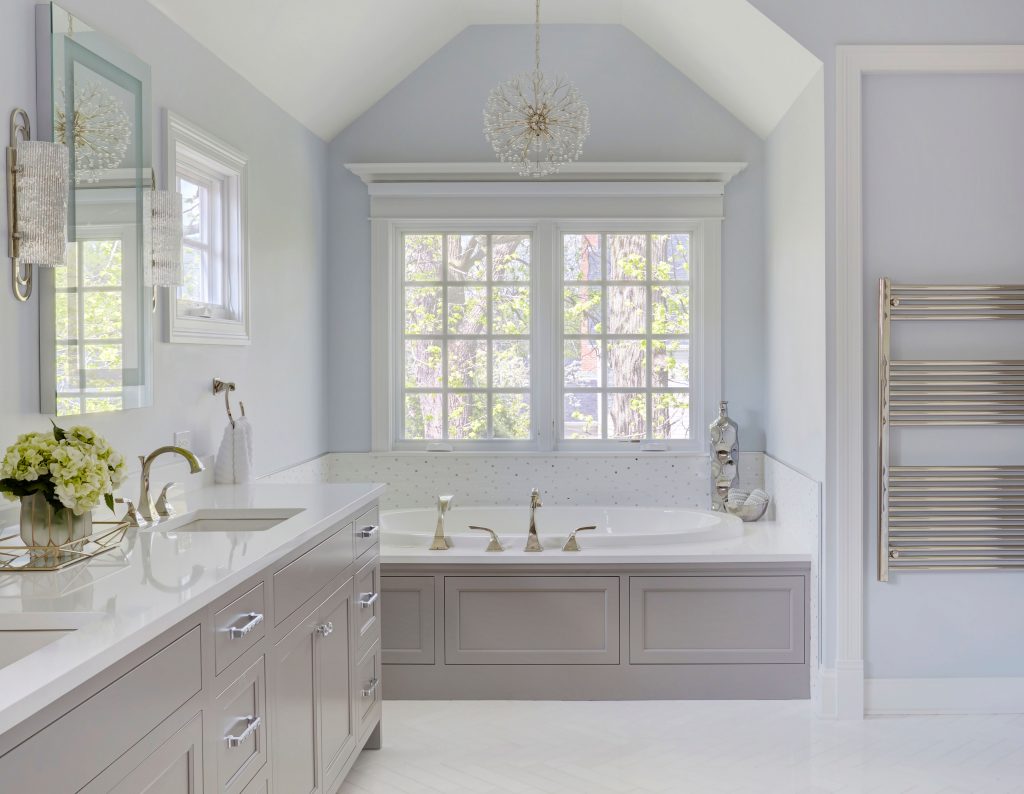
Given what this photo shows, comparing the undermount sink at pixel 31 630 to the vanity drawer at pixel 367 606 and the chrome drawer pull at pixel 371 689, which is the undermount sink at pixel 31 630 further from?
the chrome drawer pull at pixel 371 689

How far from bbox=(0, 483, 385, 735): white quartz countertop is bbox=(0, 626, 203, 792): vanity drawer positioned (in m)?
0.05

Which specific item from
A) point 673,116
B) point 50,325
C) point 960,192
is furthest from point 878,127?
point 50,325

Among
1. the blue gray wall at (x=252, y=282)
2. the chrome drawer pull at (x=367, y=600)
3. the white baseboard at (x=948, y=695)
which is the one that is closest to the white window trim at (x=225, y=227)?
the blue gray wall at (x=252, y=282)

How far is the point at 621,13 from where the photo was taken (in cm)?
452

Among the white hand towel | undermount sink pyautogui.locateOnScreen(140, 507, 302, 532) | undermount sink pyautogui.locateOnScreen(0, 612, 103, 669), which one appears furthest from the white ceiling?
undermount sink pyautogui.locateOnScreen(0, 612, 103, 669)

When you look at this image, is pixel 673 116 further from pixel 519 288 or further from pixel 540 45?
pixel 519 288

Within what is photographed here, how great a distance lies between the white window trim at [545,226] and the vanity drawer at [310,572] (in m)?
2.10

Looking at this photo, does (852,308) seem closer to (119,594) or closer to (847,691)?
(847,691)

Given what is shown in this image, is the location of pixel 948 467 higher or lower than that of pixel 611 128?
lower

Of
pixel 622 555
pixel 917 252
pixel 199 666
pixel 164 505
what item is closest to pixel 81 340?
pixel 164 505

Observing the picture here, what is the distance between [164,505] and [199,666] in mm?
1014

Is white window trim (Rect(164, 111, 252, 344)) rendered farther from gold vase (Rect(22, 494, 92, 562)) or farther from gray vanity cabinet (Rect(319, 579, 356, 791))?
gold vase (Rect(22, 494, 92, 562))

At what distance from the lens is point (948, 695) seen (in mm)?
3531

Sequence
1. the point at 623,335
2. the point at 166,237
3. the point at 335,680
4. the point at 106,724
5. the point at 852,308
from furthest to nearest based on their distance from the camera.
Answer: the point at 623,335
the point at 852,308
the point at 166,237
the point at 335,680
the point at 106,724
